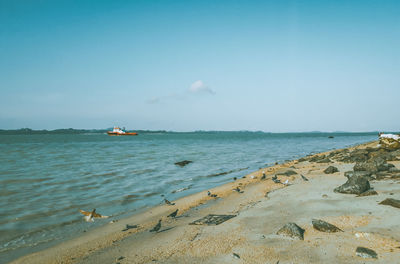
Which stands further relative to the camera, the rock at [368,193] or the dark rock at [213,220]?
the rock at [368,193]

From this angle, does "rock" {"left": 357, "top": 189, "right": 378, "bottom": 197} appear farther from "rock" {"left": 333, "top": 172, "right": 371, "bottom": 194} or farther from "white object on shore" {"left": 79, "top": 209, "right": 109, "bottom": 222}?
"white object on shore" {"left": 79, "top": 209, "right": 109, "bottom": 222}

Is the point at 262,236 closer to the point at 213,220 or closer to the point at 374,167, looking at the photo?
the point at 213,220

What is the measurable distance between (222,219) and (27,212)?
7.23 m

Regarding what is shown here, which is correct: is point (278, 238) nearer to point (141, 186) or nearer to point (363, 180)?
point (363, 180)

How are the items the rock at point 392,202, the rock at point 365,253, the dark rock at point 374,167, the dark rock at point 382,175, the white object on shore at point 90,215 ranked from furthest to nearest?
the dark rock at point 374,167, the dark rock at point 382,175, the white object on shore at point 90,215, the rock at point 392,202, the rock at point 365,253

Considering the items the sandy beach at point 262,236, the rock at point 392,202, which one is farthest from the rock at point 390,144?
the rock at point 392,202

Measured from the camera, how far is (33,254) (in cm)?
548

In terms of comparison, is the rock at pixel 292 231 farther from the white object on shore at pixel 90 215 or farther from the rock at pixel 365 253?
the white object on shore at pixel 90 215

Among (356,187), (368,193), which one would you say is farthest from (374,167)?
(368,193)

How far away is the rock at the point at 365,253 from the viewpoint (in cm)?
346

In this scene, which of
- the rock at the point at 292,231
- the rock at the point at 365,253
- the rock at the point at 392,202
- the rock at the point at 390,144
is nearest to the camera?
the rock at the point at 365,253

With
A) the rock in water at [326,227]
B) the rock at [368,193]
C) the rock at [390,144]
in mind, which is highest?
the rock at [390,144]

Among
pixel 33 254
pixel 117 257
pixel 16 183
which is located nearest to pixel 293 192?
pixel 117 257

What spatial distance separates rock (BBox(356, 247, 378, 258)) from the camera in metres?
3.46
